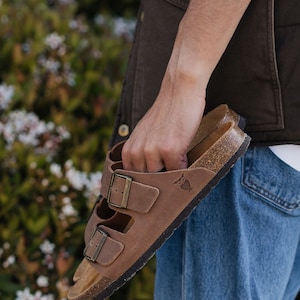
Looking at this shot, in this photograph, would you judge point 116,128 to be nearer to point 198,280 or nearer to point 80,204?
point 198,280

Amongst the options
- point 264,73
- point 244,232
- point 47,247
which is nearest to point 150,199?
point 244,232

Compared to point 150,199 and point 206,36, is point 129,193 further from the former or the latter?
point 206,36

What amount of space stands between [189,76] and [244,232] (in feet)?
0.97

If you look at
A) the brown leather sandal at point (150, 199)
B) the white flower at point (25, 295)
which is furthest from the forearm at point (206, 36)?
the white flower at point (25, 295)

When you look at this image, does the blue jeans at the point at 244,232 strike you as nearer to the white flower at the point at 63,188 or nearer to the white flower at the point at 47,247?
the white flower at the point at 47,247

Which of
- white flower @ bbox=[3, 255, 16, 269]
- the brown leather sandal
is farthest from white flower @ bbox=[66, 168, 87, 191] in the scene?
the brown leather sandal

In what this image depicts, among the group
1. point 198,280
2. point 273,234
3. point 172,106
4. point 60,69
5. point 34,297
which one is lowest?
point 34,297

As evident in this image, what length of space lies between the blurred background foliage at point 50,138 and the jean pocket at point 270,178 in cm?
107

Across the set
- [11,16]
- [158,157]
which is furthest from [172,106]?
[11,16]

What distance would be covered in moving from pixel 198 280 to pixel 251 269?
97 millimetres

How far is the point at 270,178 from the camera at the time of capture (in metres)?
1.28

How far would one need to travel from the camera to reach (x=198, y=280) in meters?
1.32

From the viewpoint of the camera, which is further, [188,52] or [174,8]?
[174,8]

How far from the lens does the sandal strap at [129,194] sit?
48.8 inches
